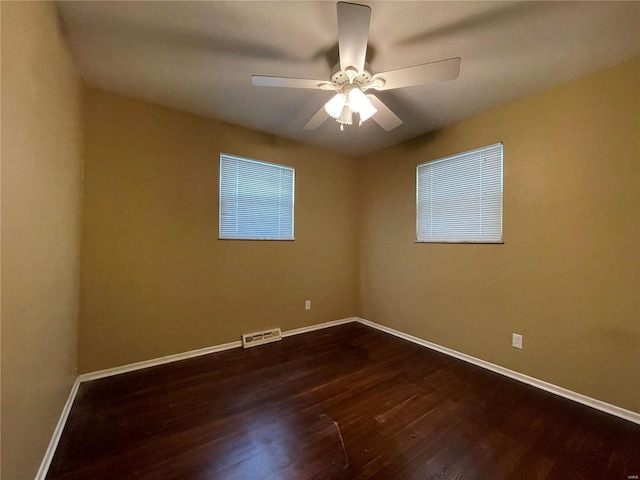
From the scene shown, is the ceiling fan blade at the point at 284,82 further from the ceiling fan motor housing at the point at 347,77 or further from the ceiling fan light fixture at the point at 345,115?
the ceiling fan light fixture at the point at 345,115

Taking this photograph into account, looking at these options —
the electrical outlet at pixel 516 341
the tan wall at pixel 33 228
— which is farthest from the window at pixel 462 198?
the tan wall at pixel 33 228

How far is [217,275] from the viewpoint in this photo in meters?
2.92

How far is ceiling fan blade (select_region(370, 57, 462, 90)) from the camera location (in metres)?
1.47

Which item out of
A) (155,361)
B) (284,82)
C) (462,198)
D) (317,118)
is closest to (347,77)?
(284,82)

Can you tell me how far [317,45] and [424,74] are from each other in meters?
0.72

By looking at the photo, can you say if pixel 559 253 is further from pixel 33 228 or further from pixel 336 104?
pixel 33 228

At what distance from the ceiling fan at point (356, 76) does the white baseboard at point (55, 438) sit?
7.66 ft

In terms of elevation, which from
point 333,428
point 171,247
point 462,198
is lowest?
point 333,428

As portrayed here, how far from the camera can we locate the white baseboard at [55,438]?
1322 millimetres

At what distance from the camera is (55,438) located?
153cm

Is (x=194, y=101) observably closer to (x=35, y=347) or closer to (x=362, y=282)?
(x=35, y=347)

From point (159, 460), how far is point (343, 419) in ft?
3.55

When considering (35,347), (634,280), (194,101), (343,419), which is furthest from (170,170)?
(634,280)

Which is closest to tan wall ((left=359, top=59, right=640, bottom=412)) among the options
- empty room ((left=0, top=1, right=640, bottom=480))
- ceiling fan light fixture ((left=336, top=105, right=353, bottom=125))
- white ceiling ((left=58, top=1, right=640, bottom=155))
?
empty room ((left=0, top=1, right=640, bottom=480))
